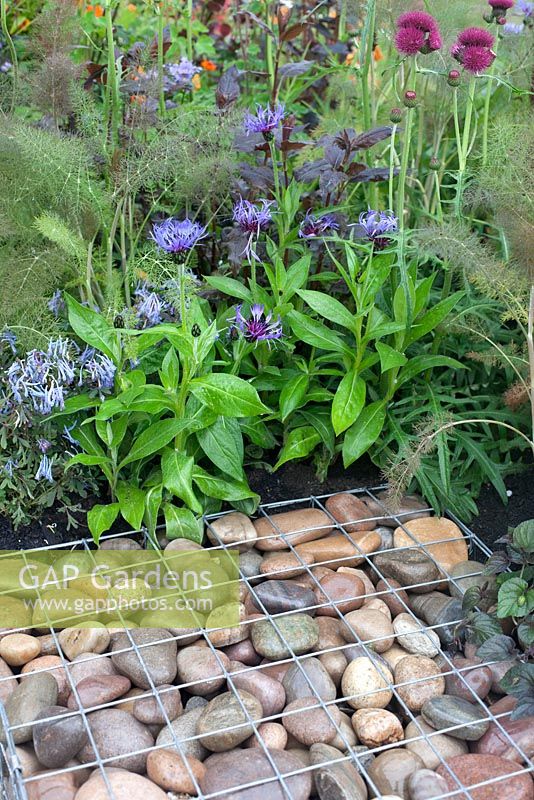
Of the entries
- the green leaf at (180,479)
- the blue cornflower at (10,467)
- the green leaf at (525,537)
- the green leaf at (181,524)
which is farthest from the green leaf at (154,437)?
the green leaf at (525,537)

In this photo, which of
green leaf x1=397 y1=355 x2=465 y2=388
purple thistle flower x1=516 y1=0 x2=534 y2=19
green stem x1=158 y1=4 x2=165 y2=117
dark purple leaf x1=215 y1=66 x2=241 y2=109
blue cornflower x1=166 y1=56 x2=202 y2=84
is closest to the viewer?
green leaf x1=397 y1=355 x2=465 y2=388

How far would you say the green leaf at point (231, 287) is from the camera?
2.52 meters

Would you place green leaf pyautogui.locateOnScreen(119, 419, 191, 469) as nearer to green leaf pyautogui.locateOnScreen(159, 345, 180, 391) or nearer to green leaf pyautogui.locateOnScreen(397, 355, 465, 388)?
green leaf pyautogui.locateOnScreen(159, 345, 180, 391)

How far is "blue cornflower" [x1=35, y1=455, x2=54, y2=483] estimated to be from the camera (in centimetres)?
232

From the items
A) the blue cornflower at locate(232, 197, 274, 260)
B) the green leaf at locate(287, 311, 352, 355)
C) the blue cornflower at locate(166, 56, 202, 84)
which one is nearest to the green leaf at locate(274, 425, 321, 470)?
the green leaf at locate(287, 311, 352, 355)

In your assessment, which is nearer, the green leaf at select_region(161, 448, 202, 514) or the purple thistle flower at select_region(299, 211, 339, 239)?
the green leaf at select_region(161, 448, 202, 514)

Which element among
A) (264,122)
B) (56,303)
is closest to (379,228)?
(264,122)

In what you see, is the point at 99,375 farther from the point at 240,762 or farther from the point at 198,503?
the point at 240,762

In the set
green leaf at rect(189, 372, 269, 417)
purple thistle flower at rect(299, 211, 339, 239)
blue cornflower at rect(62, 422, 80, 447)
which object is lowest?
blue cornflower at rect(62, 422, 80, 447)

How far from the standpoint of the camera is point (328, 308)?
2463 millimetres

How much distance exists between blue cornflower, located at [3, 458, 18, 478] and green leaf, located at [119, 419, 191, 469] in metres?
0.26

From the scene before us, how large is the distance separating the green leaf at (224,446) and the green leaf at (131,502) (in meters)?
0.20

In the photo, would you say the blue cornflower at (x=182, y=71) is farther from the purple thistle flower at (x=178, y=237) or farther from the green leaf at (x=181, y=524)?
the green leaf at (x=181, y=524)

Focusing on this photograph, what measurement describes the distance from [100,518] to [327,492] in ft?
2.16
